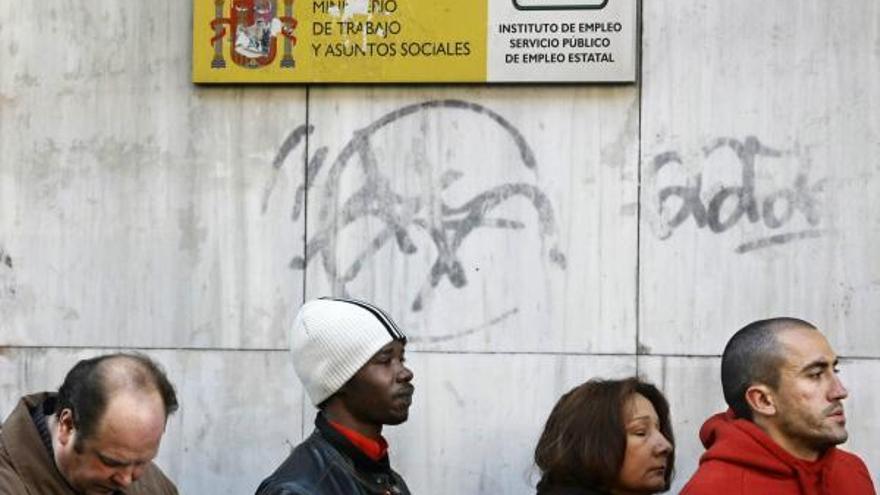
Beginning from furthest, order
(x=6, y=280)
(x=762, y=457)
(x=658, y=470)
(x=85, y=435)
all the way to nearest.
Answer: (x=6, y=280), (x=658, y=470), (x=762, y=457), (x=85, y=435)

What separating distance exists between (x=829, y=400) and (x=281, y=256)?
2394 mm


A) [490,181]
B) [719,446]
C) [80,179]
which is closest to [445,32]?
[490,181]

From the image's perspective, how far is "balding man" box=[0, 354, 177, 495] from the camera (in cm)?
445

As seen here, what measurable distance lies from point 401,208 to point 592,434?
5.06ft

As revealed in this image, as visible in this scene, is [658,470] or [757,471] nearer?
[757,471]

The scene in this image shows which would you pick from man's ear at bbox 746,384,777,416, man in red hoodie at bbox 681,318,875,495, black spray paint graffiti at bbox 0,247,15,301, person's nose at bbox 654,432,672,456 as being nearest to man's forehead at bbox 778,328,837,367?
man in red hoodie at bbox 681,318,875,495

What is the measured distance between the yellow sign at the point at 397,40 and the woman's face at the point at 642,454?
155 centimetres

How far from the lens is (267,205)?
6.87m

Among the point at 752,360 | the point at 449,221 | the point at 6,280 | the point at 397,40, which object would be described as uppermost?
the point at 397,40

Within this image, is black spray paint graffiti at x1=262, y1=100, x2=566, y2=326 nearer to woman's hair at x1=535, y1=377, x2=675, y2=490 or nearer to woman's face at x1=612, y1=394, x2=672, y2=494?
woman's hair at x1=535, y1=377, x2=675, y2=490

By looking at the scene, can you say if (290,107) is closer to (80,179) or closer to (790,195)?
(80,179)

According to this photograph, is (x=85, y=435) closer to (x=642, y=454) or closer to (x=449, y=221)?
(x=642, y=454)

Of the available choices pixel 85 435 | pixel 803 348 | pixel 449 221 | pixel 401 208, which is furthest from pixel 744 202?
pixel 85 435

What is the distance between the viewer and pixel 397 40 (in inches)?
268
